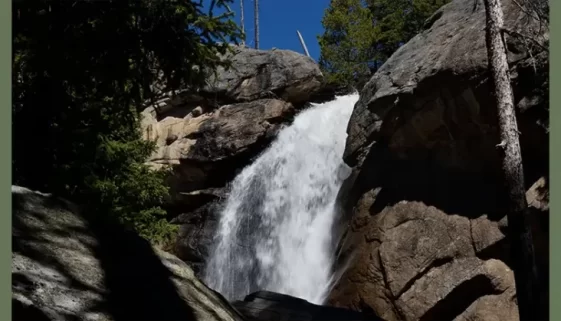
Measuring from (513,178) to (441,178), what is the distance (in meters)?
6.09

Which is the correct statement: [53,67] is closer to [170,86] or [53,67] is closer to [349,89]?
[170,86]

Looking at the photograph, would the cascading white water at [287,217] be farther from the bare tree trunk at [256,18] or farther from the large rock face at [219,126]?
the bare tree trunk at [256,18]

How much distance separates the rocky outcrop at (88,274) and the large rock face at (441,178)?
345 inches

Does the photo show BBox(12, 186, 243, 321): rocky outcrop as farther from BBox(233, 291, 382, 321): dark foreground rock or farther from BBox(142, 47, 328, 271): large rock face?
BBox(142, 47, 328, 271): large rock face

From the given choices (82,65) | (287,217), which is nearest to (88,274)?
(82,65)

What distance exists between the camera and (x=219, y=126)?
23172 millimetres

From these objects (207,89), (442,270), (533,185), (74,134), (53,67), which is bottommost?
(442,270)

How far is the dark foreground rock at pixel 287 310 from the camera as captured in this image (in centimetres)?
895

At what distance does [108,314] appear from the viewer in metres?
4.07

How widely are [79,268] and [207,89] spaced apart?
20.0 meters

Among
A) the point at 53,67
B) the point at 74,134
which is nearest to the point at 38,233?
the point at 53,67

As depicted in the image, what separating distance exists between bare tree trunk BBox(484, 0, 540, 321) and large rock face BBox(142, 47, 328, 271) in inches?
549

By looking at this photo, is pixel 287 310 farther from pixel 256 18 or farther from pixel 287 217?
pixel 256 18

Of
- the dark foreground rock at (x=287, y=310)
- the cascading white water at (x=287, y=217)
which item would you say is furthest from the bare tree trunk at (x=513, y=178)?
the cascading white water at (x=287, y=217)
